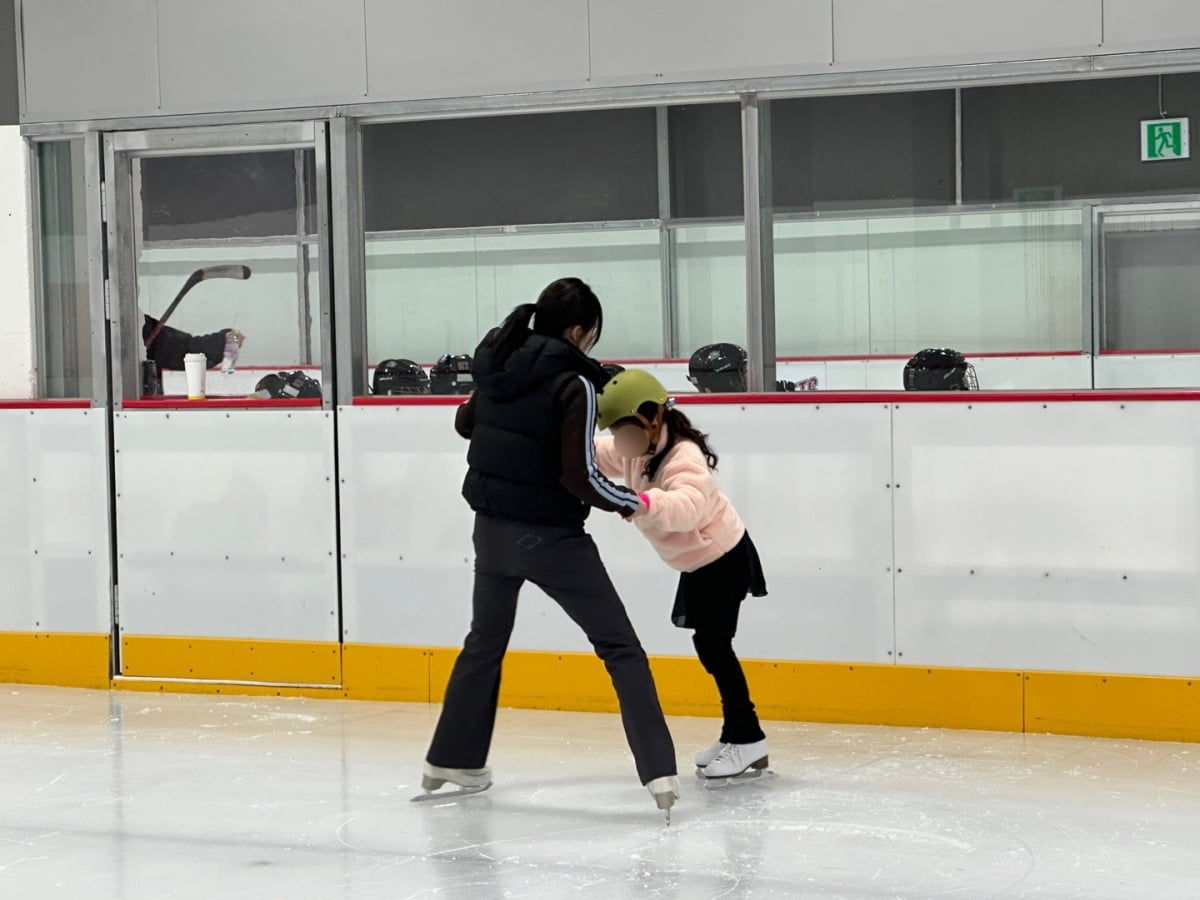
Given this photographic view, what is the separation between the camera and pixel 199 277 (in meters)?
7.17

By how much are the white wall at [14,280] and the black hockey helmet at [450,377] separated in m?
1.82

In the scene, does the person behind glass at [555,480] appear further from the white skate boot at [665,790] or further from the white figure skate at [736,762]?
the white figure skate at [736,762]

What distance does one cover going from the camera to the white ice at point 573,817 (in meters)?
4.17

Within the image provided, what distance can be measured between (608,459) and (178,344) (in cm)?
293

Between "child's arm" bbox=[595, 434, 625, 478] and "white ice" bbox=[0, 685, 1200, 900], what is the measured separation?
0.98 metres

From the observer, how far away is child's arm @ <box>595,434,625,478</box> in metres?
4.96

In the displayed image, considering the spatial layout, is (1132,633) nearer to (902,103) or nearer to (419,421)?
(902,103)

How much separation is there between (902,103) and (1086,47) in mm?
1035

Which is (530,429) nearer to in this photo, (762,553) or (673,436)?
(673,436)

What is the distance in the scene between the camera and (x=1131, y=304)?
7.37m

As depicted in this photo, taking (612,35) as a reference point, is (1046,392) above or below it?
below

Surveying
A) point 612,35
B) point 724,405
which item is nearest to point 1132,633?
point 724,405

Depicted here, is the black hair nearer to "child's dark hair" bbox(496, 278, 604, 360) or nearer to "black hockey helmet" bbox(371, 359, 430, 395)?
"child's dark hair" bbox(496, 278, 604, 360)

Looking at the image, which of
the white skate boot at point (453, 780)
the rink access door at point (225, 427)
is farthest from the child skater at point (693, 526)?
the rink access door at point (225, 427)
